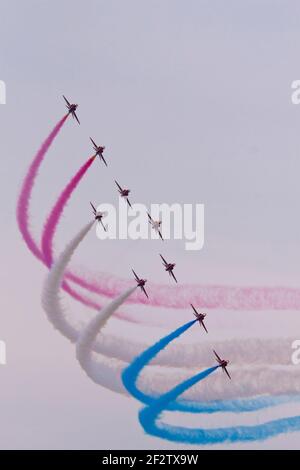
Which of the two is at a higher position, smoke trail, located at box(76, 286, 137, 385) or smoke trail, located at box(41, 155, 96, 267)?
smoke trail, located at box(41, 155, 96, 267)

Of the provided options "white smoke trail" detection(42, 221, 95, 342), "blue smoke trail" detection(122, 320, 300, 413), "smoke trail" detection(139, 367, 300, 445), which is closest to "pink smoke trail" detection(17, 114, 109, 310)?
"white smoke trail" detection(42, 221, 95, 342)

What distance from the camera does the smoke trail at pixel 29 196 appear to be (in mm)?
14859

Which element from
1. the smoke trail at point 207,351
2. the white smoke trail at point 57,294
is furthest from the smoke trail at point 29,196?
the smoke trail at point 207,351

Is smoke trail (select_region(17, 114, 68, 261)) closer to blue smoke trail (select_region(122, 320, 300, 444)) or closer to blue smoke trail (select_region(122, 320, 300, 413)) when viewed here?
blue smoke trail (select_region(122, 320, 300, 413))

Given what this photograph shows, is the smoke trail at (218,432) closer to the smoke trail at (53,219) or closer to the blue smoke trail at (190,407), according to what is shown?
the blue smoke trail at (190,407)

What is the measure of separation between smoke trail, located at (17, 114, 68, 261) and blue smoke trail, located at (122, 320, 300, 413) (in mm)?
3477

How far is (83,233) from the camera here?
14375 mm

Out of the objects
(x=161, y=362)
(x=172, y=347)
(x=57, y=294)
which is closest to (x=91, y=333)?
(x=57, y=294)

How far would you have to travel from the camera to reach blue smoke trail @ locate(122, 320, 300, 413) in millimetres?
14297

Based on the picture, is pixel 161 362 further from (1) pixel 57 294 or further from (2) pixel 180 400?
(1) pixel 57 294

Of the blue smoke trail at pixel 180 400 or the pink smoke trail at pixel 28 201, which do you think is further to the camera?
the pink smoke trail at pixel 28 201

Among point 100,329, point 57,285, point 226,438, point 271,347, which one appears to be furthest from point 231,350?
point 57,285

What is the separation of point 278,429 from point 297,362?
160cm

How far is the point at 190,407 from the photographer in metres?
14.3
